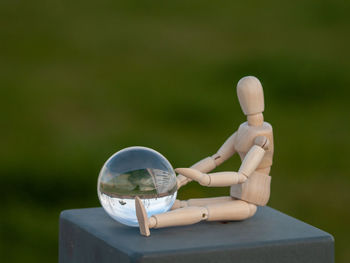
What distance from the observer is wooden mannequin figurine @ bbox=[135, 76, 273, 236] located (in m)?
2.99

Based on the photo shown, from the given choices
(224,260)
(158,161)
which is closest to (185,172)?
(158,161)

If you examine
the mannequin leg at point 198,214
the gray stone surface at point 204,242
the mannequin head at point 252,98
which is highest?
the mannequin head at point 252,98

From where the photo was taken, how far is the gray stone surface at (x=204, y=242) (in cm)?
277

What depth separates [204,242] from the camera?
285cm

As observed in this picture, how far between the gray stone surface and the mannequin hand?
209 mm

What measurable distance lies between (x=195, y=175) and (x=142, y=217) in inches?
9.7

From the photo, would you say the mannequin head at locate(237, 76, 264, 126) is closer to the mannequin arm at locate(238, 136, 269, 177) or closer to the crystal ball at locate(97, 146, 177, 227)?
the mannequin arm at locate(238, 136, 269, 177)

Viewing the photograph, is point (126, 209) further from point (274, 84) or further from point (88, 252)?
point (274, 84)

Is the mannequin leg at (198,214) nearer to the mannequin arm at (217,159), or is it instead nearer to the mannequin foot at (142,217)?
the mannequin foot at (142,217)

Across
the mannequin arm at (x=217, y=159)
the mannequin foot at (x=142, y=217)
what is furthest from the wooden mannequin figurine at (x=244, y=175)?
the mannequin foot at (x=142, y=217)

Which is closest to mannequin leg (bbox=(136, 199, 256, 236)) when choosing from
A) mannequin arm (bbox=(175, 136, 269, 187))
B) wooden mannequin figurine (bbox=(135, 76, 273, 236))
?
wooden mannequin figurine (bbox=(135, 76, 273, 236))

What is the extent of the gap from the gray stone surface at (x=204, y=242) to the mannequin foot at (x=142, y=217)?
0.02m

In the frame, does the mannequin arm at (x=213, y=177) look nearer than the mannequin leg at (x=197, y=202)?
Yes

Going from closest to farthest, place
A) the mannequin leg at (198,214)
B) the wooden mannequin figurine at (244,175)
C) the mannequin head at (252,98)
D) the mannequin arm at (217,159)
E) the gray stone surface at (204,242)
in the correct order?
the gray stone surface at (204,242) → the mannequin leg at (198,214) → the wooden mannequin figurine at (244,175) → the mannequin head at (252,98) → the mannequin arm at (217,159)
